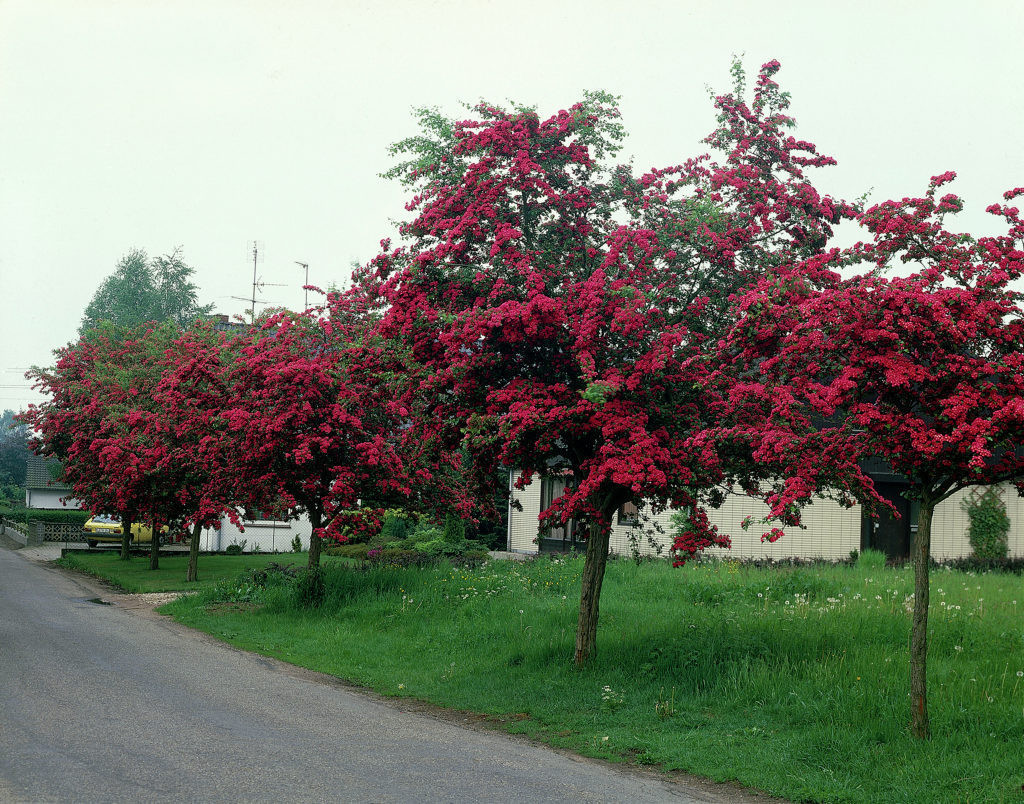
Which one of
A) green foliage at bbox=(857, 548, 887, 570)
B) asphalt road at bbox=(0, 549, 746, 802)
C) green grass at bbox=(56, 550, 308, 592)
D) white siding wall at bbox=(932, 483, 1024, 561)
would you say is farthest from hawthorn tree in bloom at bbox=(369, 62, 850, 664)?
white siding wall at bbox=(932, 483, 1024, 561)

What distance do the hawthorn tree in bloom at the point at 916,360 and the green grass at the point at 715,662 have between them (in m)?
0.84

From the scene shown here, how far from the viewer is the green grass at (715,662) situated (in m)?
7.55

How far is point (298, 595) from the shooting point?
57.2 ft

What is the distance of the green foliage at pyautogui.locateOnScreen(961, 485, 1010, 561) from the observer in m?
23.5

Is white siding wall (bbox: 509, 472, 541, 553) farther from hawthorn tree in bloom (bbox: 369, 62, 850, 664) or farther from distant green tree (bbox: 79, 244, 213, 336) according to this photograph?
distant green tree (bbox: 79, 244, 213, 336)

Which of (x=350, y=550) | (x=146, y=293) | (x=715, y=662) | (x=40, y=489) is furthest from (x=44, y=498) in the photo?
(x=715, y=662)

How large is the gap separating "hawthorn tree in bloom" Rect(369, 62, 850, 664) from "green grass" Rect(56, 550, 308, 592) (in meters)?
13.0

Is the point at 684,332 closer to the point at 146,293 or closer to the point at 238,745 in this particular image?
the point at 238,745

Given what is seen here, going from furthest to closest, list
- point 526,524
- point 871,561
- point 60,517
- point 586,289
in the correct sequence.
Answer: point 60,517, point 526,524, point 871,561, point 586,289

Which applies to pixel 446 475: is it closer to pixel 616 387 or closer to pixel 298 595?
pixel 298 595

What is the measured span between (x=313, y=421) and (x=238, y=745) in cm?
889

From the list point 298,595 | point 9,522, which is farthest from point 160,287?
point 298,595

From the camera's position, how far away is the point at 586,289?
1020 centimetres

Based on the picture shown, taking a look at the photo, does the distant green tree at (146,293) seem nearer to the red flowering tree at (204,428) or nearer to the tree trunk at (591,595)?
the red flowering tree at (204,428)
